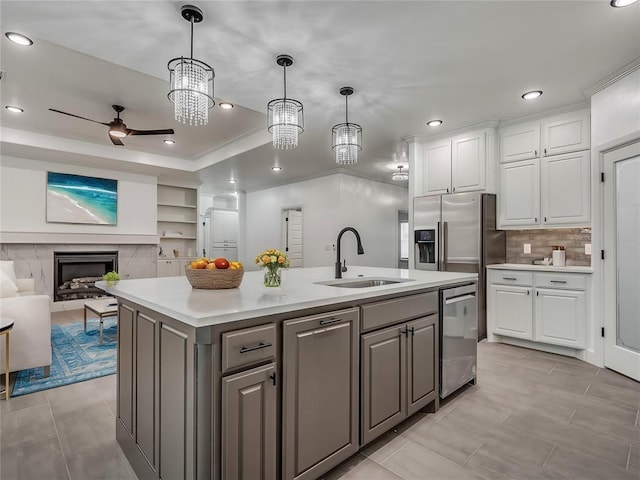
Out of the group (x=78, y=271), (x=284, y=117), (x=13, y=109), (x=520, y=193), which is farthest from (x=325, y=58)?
(x=78, y=271)

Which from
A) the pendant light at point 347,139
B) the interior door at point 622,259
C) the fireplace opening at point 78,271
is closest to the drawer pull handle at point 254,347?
the pendant light at point 347,139

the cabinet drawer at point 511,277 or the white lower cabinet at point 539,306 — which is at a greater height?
the cabinet drawer at point 511,277

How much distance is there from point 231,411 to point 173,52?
2643mm

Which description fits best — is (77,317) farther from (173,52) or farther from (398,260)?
(398,260)

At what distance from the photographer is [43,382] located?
2.78 metres

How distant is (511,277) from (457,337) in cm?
181

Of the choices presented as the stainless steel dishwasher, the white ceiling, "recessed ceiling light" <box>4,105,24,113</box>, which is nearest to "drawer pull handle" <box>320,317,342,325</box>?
the stainless steel dishwasher

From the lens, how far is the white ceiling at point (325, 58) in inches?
87.5

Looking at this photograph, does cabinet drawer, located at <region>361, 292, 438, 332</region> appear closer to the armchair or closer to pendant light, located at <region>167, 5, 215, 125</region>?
pendant light, located at <region>167, 5, 215, 125</region>

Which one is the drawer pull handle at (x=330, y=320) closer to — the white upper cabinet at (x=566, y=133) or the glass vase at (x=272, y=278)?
the glass vase at (x=272, y=278)

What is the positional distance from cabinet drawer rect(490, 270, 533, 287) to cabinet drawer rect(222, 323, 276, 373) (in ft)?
11.1

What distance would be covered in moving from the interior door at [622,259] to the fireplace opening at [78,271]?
7080mm

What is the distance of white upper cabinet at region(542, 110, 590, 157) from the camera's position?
3.58 m

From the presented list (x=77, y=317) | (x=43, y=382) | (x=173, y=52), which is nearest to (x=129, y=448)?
(x=43, y=382)
